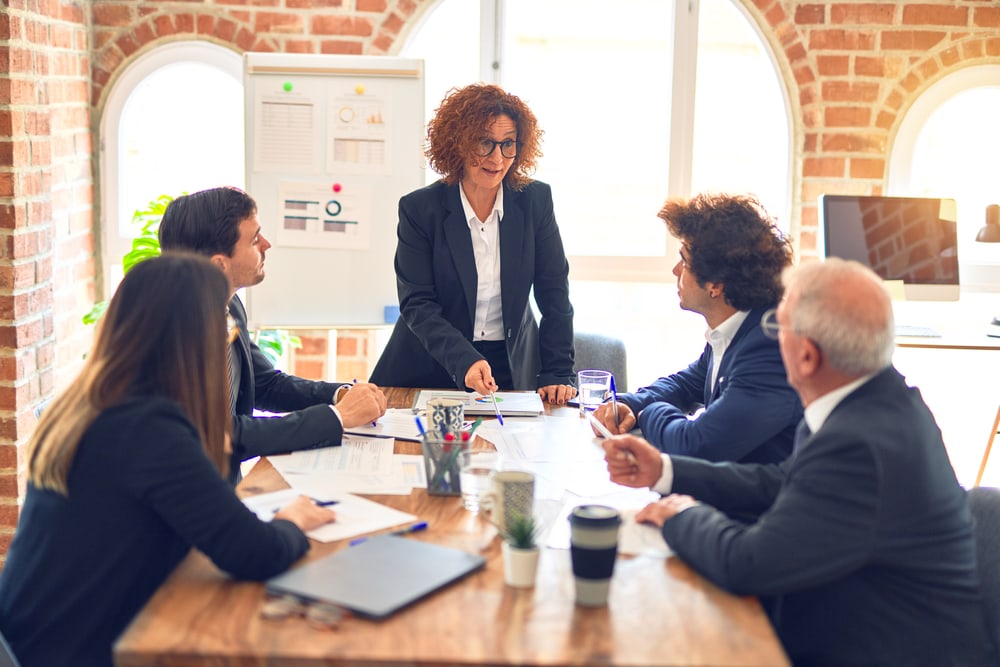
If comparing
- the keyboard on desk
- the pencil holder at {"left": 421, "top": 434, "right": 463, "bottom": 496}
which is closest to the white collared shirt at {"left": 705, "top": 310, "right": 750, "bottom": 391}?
the pencil holder at {"left": 421, "top": 434, "right": 463, "bottom": 496}

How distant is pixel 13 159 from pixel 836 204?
2.91 meters

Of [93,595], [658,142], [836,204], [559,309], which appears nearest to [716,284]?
[559,309]

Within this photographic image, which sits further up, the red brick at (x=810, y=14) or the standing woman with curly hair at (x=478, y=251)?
the red brick at (x=810, y=14)

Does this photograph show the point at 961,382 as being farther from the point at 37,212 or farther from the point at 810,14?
the point at 37,212

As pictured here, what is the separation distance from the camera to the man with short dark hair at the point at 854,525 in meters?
1.45

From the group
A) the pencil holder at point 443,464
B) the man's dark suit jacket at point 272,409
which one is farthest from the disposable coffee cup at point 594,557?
the man's dark suit jacket at point 272,409

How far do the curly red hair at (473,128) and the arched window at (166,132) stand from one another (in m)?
1.66

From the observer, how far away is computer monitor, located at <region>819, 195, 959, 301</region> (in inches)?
155

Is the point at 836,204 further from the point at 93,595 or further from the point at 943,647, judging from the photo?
the point at 93,595

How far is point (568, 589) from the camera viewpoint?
4.88ft

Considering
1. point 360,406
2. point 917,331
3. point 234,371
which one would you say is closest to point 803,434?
point 360,406

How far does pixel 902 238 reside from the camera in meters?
3.95

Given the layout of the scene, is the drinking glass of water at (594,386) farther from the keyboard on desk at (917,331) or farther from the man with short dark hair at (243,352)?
the keyboard on desk at (917,331)

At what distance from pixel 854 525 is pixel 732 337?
0.85 meters
